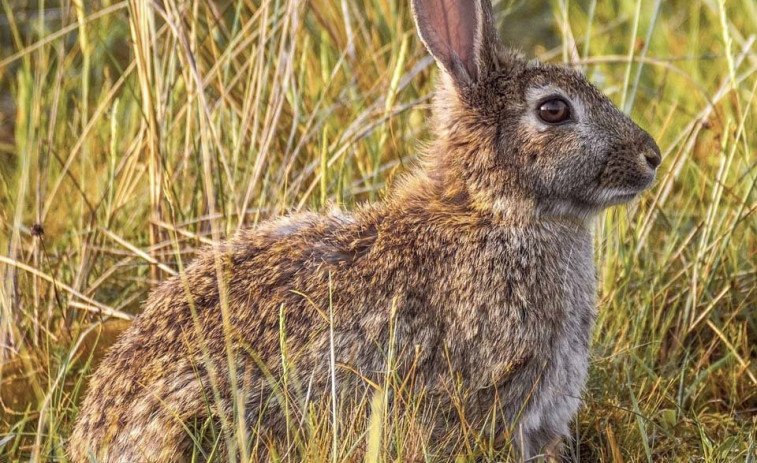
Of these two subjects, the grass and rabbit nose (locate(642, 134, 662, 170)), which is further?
the grass

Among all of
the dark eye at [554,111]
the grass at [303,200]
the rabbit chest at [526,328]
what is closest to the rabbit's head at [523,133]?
the dark eye at [554,111]

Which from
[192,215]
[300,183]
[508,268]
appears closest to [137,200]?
[192,215]

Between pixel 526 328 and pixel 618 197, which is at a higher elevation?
pixel 618 197

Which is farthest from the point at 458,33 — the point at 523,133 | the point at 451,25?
the point at 523,133

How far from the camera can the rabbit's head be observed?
3.88 metres

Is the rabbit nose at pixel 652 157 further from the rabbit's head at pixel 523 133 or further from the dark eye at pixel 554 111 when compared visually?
the dark eye at pixel 554 111

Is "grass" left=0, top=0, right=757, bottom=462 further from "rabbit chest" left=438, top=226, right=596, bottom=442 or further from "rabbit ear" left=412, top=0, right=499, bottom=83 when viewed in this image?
"rabbit ear" left=412, top=0, right=499, bottom=83

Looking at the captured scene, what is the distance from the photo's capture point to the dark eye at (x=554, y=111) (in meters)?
3.91

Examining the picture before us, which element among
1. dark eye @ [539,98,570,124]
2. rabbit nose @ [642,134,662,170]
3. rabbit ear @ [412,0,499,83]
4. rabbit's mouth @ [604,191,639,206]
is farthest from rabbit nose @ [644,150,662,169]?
rabbit ear @ [412,0,499,83]

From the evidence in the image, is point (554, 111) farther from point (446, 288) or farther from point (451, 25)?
point (446, 288)

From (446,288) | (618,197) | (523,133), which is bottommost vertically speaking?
(446,288)

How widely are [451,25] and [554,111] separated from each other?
1.43ft

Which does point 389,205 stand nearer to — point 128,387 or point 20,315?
point 128,387

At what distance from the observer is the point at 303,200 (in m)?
4.72
